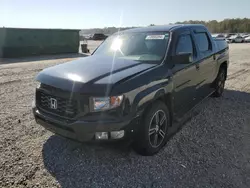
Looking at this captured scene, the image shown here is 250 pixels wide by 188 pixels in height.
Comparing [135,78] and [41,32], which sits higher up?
[41,32]

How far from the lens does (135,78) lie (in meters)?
2.76

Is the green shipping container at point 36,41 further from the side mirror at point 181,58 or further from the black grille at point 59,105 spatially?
the side mirror at point 181,58

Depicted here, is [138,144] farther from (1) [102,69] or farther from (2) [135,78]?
(1) [102,69]

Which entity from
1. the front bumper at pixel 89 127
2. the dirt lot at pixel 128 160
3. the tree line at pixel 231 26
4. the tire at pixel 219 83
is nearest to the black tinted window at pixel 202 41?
the tire at pixel 219 83

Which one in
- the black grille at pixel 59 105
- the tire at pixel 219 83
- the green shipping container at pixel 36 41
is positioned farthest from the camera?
the green shipping container at pixel 36 41

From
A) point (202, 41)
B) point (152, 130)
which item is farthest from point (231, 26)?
point (152, 130)

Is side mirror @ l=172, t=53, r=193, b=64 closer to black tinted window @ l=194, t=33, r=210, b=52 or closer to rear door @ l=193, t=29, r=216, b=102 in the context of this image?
rear door @ l=193, t=29, r=216, b=102

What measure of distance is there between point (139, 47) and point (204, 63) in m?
1.61

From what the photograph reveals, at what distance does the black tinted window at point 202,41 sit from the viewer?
4.43 metres

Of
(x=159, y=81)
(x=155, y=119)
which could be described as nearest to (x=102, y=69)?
(x=159, y=81)

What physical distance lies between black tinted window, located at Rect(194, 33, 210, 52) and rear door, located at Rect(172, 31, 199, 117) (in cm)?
33

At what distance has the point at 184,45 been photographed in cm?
388

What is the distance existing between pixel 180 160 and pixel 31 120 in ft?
9.98

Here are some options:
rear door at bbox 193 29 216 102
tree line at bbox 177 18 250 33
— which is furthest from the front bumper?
tree line at bbox 177 18 250 33
